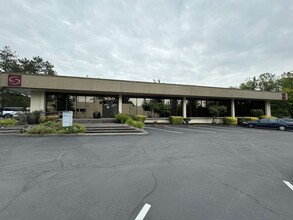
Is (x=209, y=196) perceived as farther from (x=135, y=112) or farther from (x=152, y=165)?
(x=135, y=112)

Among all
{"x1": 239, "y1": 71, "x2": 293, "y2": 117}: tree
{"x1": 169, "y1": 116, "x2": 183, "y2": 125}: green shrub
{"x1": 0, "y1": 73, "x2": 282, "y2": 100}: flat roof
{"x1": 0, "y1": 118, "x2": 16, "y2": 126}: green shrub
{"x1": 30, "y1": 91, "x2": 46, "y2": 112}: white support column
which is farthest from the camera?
{"x1": 239, "y1": 71, "x2": 293, "y2": 117}: tree

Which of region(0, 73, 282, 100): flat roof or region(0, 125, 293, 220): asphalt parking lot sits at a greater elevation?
region(0, 73, 282, 100): flat roof

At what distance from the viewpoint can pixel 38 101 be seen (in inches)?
665

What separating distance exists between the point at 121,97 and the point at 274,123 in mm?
17155

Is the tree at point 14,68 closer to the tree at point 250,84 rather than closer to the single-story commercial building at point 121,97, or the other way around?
the single-story commercial building at point 121,97

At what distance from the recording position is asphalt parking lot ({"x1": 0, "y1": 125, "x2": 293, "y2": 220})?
9.53ft

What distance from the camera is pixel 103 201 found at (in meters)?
3.24

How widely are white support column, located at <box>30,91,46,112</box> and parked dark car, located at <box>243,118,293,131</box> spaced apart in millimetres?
23372

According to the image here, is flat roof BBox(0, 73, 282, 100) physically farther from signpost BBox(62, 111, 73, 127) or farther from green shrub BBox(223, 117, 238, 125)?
signpost BBox(62, 111, 73, 127)

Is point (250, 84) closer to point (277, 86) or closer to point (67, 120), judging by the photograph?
point (277, 86)

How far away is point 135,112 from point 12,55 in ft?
124

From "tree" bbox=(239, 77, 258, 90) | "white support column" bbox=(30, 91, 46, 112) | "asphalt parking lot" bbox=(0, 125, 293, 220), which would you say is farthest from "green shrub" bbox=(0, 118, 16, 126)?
"tree" bbox=(239, 77, 258, 90)

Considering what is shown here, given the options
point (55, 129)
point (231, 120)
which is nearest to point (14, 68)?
point (55, 129)

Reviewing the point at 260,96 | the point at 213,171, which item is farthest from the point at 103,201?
the point at 260,96
